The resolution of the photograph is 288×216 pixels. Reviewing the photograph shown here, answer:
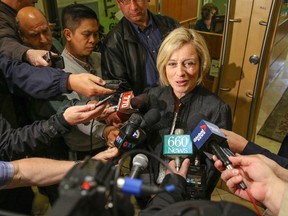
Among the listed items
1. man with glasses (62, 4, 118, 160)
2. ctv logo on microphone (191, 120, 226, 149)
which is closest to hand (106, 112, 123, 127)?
man with glasses (62, 4, 118, 160)

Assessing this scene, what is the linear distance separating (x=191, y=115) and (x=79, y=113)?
61cm

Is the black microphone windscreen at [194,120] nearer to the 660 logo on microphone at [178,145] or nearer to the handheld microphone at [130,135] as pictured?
the 660 logo on microphone at [178,145]

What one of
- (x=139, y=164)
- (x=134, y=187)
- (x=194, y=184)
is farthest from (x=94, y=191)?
(x=194, y=184)

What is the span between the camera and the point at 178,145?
1.10 metres

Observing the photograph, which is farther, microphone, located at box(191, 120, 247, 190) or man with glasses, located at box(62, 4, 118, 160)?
man with glasses, located at box(62, 4, 118, 160)

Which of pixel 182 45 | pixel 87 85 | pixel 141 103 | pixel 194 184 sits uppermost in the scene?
pixel 182 45

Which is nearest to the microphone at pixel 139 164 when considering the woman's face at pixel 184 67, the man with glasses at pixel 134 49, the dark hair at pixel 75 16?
the woman's face at pixel 184 67

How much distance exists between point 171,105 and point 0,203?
1054 mm

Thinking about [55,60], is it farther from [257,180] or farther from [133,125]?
[257,180]

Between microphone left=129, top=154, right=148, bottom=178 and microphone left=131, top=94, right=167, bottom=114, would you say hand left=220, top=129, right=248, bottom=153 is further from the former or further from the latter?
microphone left=129, top=154, right=148, bottom=178

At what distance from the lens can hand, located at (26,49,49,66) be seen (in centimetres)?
130

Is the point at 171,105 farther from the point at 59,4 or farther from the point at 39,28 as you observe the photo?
the point at 59,4

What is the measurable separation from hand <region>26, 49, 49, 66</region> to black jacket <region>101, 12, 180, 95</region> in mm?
544

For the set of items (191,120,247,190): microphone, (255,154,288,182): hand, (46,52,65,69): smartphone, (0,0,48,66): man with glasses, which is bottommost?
(255,154,288,182): hand
